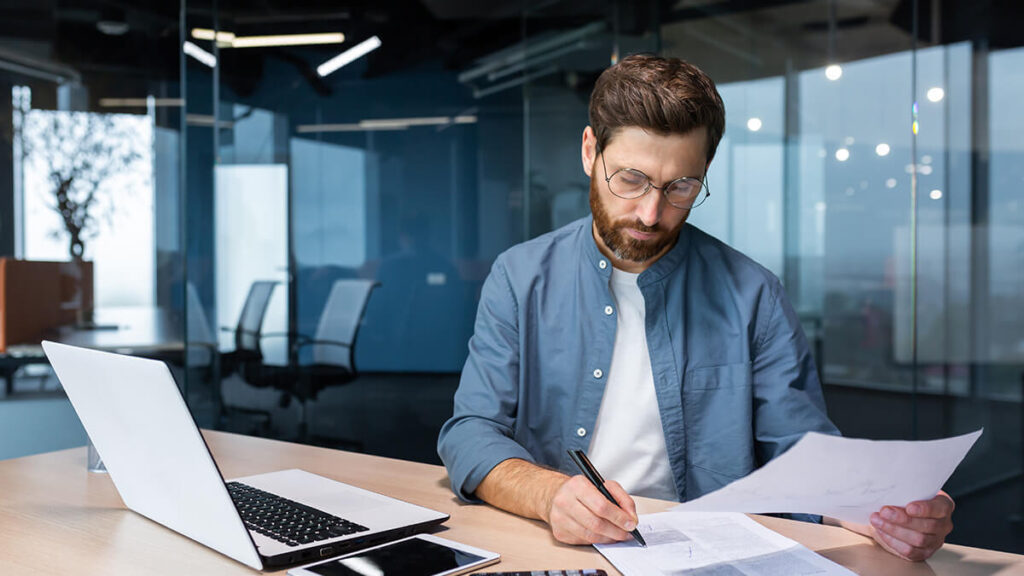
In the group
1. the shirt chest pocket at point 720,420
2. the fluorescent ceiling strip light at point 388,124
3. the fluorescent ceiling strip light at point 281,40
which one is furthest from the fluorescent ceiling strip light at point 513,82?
the shirt chest pocket at point 720,420

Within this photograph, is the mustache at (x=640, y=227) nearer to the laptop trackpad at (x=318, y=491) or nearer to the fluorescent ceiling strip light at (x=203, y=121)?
the laptop trackpad at (x=318, y=491)

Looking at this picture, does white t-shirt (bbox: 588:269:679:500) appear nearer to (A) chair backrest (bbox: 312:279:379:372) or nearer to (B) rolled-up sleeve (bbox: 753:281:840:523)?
(B) rolled-up sleeve (bbox: 753:281:840:523)

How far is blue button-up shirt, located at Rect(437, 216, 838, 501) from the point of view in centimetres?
153

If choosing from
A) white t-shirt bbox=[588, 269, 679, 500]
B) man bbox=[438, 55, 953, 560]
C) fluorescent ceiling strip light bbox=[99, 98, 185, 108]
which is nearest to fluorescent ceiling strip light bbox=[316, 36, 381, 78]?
fluorescent ceiling strip light bbox=[99, 98, 185, 108]

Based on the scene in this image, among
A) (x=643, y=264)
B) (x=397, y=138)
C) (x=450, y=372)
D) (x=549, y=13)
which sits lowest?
(x=450, y=372)

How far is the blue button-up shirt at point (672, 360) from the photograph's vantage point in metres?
1.53

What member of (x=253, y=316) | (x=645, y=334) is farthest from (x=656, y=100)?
(x=253, y=316)

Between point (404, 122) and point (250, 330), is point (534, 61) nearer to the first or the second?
point (404, 122)

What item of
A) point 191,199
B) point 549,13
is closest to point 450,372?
point 191,199

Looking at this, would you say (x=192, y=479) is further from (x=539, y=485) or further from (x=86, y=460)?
(x=86, y=460)

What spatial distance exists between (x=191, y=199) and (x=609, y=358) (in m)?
3.50

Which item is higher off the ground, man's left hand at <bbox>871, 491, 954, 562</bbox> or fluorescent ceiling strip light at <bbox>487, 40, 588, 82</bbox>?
fluorescent ceiling strip light at <bbox>487, 40, 588, 82</bbox>

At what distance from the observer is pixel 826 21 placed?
3.90 meters

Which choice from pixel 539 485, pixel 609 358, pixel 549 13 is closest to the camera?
pixel 539 485
